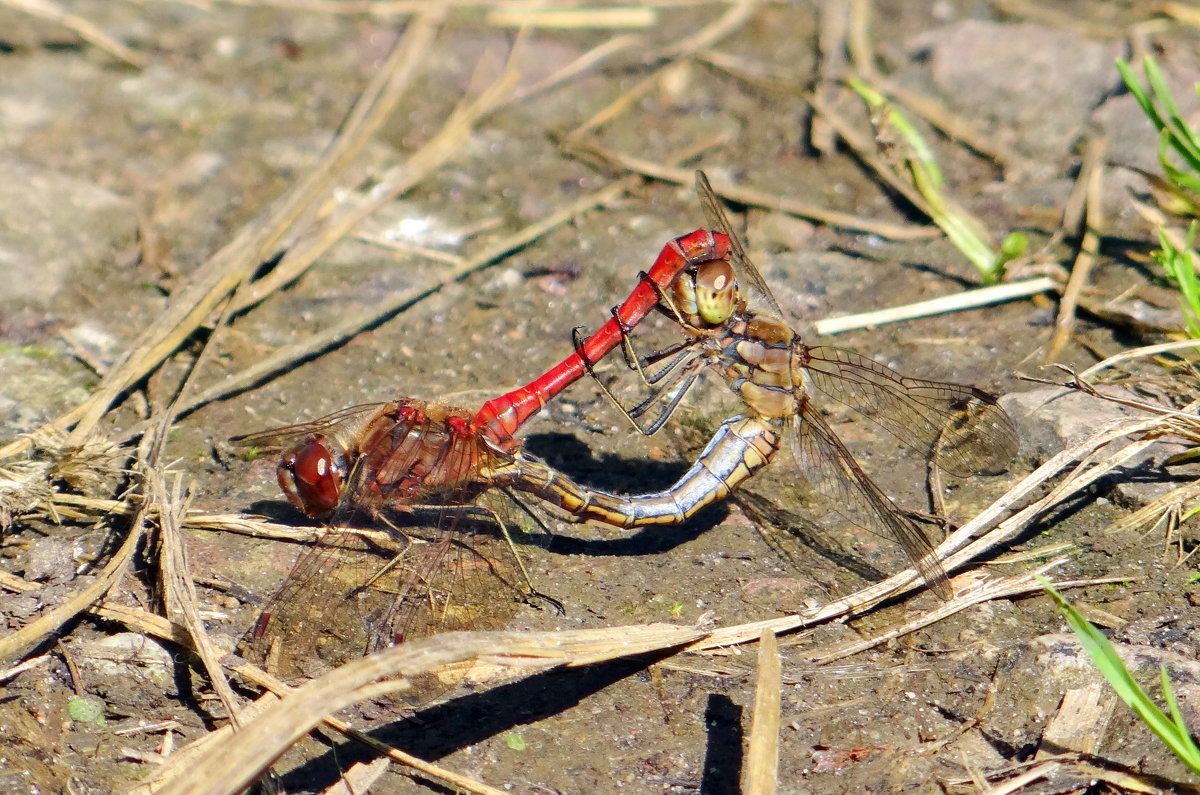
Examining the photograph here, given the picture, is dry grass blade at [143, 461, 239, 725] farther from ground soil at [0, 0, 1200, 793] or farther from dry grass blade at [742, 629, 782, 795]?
dry grass blade at [742, 629, 782, 795]

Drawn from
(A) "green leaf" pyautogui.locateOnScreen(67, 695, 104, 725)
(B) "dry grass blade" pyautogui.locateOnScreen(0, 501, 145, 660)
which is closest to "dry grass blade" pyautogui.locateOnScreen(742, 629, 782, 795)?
(A) "green leaf" pyautogui.locateOnScreen(67, 695, 104, 725)

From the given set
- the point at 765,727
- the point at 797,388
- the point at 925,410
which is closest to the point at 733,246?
the point at 797,388

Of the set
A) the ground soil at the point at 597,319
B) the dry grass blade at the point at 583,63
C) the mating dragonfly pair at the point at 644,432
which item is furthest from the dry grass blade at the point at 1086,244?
the dry grass blade at the point at 583,63

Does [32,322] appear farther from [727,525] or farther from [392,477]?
[727,525]

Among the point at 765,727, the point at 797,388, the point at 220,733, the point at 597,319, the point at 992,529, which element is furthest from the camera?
the point at 597,319

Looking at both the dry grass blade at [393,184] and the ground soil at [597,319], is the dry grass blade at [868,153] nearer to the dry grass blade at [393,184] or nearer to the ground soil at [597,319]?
the ground soil at [597,319]

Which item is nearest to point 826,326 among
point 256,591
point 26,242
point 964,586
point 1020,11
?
point 964,586

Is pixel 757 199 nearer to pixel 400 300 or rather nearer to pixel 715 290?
pixel 715 290
